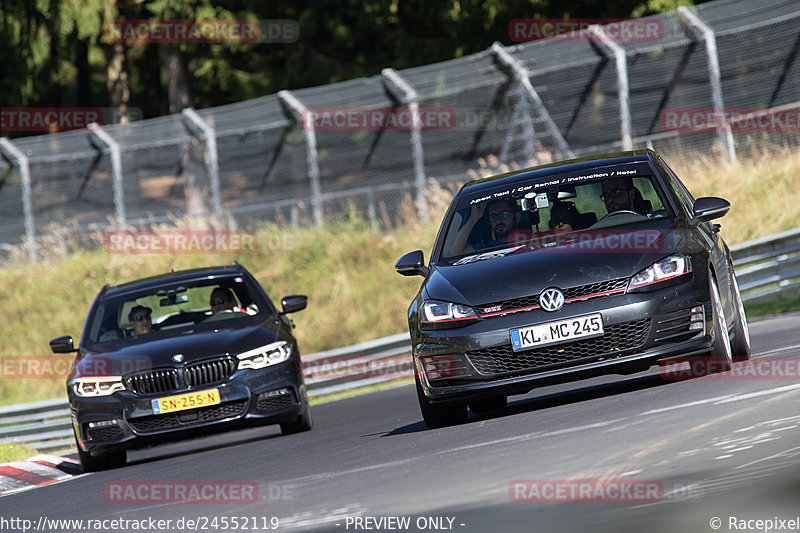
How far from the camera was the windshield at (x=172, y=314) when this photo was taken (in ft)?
38.4

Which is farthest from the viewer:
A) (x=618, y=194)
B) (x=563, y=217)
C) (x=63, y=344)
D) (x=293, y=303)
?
(x=293, y=303)

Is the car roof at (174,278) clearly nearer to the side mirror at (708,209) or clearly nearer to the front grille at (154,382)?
the front grille at (154,382)

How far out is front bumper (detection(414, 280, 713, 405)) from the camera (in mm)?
8227

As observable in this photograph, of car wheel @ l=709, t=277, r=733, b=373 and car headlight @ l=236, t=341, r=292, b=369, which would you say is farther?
car headlight @ l=236, t=341, r=292, b=369

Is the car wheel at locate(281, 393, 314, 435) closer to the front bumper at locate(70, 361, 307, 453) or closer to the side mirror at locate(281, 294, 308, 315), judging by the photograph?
the front bumper at locate(70, 361, 307, 453)

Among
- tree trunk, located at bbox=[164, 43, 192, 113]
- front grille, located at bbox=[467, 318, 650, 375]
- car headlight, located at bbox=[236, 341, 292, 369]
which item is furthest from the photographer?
tree trunk, located at bbox=[164, 43, 192, 113]

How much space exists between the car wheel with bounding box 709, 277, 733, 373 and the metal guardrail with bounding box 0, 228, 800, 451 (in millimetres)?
8048

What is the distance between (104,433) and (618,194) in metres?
4.49

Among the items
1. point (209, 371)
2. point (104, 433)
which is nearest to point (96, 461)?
point (104, 433)

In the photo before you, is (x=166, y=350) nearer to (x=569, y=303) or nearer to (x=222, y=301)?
(x=222, y=301)

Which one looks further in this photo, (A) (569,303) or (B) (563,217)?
(B) (563,217)

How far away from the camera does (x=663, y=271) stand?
8398 mm

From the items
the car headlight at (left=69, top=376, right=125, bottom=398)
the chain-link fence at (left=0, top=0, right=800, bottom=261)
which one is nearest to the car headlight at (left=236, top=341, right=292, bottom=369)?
the car headlight at (left=69, top=376, right=125, bottom=398)

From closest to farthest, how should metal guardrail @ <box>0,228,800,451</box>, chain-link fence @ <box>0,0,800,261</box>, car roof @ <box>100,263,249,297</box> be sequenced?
car roof @ <box>100,263,249,297</box>, metal guardrail @ <box>0,228,800,451</box>, chain-link fence @ <box>0,0,800,261</box>
